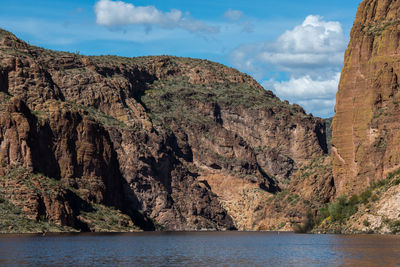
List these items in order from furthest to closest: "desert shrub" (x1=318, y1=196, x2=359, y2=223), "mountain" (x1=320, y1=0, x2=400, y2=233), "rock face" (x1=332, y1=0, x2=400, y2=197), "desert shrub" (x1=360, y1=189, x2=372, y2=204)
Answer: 1. "rock face" (x1=332, y1=0, x2=400, y2=197)
2. "desert shrub" (x1=318, y1=196, x2=359, y2=223)
3. "mountain" (x1=320, y1=0, x2=400, y2=233)
4. "desert shrub" (x1=360, y1=189, x2=372, y2=204)

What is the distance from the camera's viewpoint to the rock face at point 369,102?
14188cm

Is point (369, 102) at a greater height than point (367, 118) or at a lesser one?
greater

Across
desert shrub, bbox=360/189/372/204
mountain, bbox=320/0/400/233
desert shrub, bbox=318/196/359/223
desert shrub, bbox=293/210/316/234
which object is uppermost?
mountain, bbox=320/0/400/233

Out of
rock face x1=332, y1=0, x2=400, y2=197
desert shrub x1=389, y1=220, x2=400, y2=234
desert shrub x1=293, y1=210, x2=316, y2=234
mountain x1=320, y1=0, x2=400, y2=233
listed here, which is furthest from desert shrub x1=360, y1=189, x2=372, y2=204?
desert shrub x1=293, y1=210, x2=316, y2=234

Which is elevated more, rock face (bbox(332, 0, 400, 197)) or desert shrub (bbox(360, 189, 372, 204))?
rock face (bbox(332, 0, 400, 197))

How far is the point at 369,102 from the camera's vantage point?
491ft

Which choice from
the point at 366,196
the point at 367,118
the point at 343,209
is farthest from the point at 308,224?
the point at 366,196

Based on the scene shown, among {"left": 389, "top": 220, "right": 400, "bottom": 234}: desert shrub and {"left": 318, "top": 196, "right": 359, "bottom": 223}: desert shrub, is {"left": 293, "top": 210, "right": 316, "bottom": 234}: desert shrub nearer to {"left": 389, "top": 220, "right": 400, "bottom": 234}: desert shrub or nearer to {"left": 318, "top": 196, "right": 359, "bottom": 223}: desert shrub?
{"left": 318, "top": 196, "right": 359, "bottom": 223}: desert shrub

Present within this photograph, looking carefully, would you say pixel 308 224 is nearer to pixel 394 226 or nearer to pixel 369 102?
pixel 369 102

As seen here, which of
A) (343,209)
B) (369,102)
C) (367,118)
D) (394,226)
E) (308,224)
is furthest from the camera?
(308,224)

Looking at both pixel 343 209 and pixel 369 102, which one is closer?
pixel 343 209

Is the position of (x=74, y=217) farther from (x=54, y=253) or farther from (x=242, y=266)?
(x=242, y=266)

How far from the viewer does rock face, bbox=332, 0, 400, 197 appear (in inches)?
5586

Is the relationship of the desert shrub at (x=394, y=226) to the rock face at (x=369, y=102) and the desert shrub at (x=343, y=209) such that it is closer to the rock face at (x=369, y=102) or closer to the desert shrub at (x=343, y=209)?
the desert shrub at (x=343, y=209)
